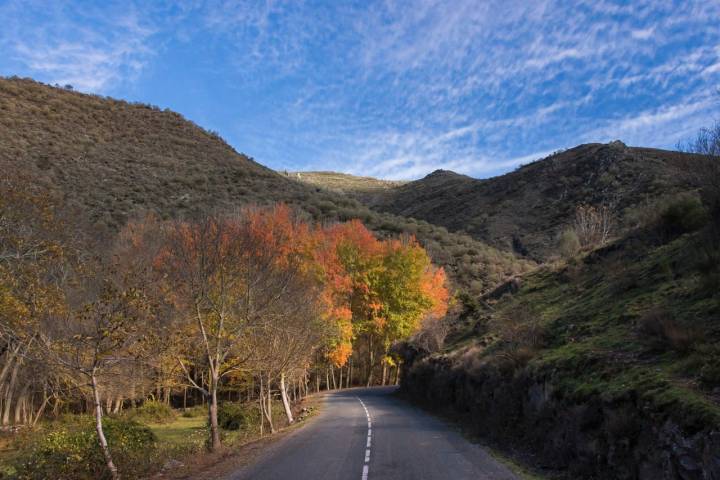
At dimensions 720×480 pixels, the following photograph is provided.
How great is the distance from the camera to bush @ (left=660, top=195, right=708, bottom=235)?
18250mm

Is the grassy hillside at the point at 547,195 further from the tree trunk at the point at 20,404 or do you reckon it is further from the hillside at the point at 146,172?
the tree trunk at the point at 20,404

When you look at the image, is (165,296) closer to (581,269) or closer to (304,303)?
(304,303)

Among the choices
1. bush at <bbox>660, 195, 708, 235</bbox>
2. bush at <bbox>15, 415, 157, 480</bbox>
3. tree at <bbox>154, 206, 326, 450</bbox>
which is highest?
bush at <bbox>660, 195, 708, 235</bbox>

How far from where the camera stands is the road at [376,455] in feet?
36.7

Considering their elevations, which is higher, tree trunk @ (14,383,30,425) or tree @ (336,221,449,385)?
tree @ (336,221,449,385)

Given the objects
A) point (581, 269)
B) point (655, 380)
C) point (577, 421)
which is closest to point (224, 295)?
point (577, 421)

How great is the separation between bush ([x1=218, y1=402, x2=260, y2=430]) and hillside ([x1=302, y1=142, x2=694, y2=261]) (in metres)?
38.4

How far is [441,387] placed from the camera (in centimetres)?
2467

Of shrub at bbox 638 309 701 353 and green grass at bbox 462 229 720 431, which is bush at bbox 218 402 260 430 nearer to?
green grass at bbox 462 229 720 431

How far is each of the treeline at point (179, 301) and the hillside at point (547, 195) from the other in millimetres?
24864

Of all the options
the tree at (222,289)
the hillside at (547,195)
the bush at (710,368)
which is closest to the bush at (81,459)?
the tree at (222,289)

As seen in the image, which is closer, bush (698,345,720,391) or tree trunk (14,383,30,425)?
bush (698,345,720,391)

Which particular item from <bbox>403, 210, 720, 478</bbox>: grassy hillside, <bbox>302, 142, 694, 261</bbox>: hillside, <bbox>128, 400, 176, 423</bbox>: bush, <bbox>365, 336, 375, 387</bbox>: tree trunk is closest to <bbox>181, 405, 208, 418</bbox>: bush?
<bbox>128, 400, 176, 423</bbox>: bush

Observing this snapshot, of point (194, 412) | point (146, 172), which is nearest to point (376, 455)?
point (194, 412)
